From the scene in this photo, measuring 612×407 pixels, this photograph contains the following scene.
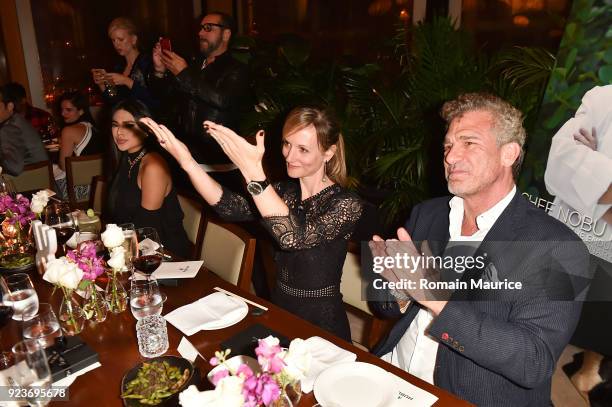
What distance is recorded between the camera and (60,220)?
252cm

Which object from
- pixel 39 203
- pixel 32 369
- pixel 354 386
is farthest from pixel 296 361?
pixel 39 203

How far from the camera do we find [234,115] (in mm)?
4375

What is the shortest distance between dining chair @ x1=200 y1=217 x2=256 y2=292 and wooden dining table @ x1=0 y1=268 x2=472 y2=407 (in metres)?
0.25

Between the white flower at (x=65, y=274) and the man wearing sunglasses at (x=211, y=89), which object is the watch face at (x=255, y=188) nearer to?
the white flower at (x=65, y=274)

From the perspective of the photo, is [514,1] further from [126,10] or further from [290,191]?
[126,10]

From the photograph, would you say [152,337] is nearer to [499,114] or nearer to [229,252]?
[229,252]

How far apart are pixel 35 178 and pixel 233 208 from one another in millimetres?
2907

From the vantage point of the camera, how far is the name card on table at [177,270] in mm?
2152

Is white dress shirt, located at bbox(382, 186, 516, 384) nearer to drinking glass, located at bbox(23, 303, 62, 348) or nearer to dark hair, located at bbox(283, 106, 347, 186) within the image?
dark hair, located at bbox(283, 106, 347, 186)

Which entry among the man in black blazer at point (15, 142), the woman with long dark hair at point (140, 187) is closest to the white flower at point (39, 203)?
the woman with long dark hair at point (140, 187)

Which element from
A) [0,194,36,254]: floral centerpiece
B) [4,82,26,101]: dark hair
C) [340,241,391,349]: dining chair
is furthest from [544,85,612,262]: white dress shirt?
[4,82,26,101]: dark hair

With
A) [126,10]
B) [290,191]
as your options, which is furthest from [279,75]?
[126,10]

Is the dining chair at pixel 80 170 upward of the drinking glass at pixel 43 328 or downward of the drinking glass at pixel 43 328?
downward

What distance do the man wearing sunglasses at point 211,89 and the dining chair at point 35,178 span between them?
1.26 metres
